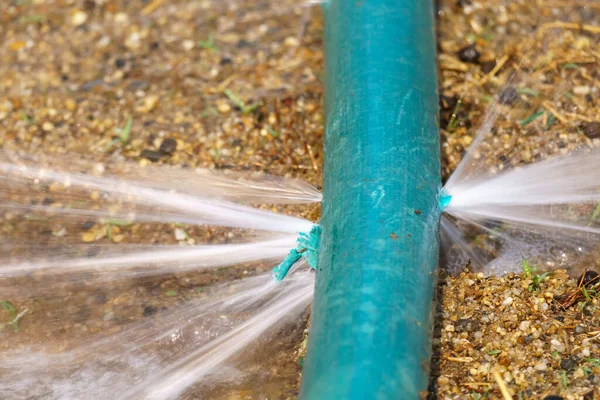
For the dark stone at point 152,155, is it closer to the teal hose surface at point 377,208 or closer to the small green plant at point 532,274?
the teal hose surface at point 377,208

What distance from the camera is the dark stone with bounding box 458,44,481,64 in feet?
10.1

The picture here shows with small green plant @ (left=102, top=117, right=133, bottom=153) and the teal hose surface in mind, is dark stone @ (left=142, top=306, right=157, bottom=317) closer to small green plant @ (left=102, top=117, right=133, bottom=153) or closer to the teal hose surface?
the teal hose surface

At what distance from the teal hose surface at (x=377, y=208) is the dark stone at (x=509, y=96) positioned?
18.1 inches

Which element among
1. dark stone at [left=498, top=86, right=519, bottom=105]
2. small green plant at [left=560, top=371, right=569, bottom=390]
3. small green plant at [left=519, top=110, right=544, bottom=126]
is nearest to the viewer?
small green plant at [left=560, top=371, right=569, bottom=390]

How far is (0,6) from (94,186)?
1.32 meters

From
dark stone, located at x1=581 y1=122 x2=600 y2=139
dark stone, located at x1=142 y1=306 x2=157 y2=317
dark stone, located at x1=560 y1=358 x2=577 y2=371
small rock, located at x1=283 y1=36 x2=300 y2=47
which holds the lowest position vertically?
dark stone, located at x1=142 y1=306 x2=157 y2=317

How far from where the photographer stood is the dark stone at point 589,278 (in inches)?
88.8

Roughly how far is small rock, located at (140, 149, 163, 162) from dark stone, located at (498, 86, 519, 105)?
1344 mm

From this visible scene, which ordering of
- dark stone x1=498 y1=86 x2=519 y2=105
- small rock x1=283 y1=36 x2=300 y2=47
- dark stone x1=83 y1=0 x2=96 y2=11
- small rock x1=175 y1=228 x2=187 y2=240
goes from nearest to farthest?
small rock x1=175 y1=228 x2=187 y2=240, dark stone x1=498 y1=86 x2=519 y2=105, small rock x1=283 y1=36 x2=300 y2=47, dark stone x1=83 y1=0 x2=96 y2=11

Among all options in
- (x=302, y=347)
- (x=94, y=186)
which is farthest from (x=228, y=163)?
(x=302, y=347)

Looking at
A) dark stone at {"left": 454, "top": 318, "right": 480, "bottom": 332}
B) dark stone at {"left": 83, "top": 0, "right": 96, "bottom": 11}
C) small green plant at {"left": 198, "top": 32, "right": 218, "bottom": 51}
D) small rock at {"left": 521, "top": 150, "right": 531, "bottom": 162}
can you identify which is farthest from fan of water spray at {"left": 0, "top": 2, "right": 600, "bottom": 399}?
dark stone at {"left": 83, "top": 0, "right": 96, "bottom": 11}

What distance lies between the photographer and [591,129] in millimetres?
2693

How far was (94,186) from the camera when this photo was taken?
276 cm

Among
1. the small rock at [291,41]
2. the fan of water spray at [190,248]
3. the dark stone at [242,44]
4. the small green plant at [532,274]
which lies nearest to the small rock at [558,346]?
Result: the small green plant at [532,274]
